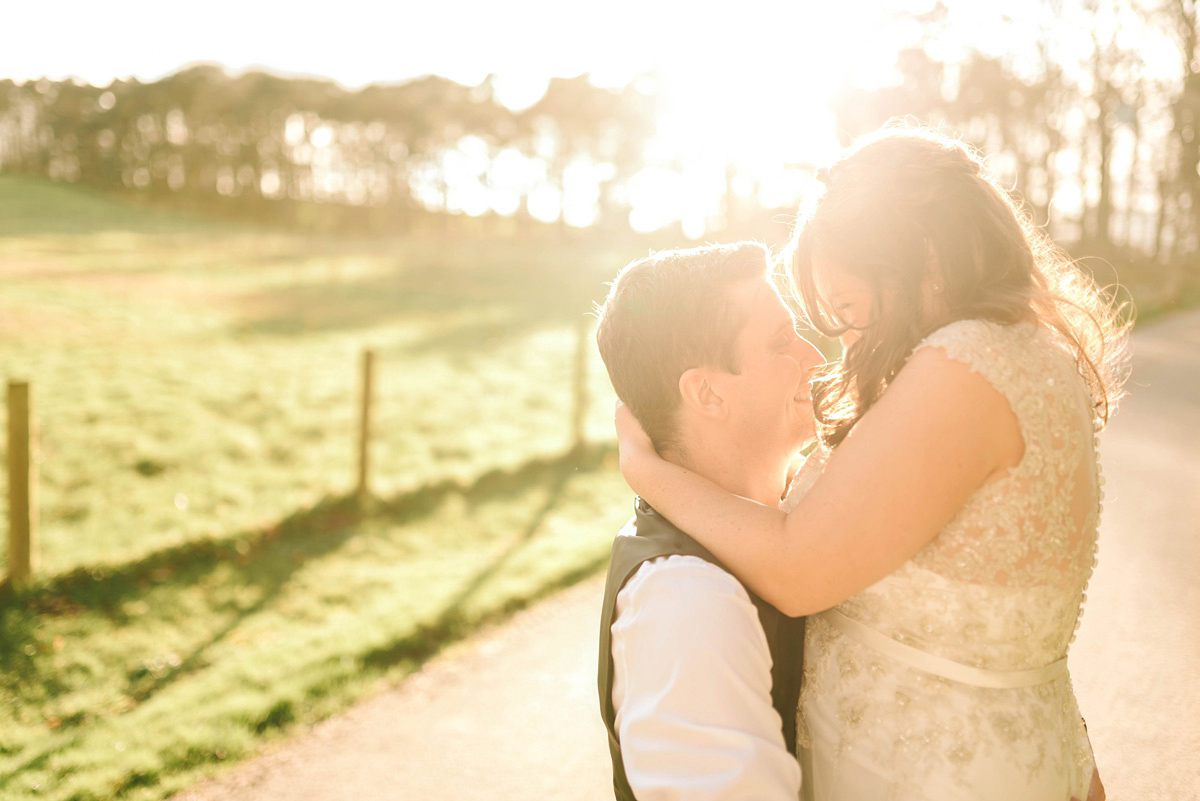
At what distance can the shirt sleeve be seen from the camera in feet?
4.76

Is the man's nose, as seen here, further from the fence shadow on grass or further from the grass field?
the fence shadow on grass

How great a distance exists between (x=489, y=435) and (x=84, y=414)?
4.34 m

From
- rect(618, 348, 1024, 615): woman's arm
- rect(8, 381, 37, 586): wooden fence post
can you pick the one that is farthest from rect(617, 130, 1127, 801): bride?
rect(8, 381, 37, 586): wooden fence post

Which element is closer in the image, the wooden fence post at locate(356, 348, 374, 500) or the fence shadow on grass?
the fence shadow on grass

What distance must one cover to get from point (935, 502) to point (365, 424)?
686 cm

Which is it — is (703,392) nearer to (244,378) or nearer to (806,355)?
(806,355)

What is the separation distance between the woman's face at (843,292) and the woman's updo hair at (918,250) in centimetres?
1

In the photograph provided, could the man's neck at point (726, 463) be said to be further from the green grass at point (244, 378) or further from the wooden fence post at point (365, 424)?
the wooden fence post at point (365, 424)

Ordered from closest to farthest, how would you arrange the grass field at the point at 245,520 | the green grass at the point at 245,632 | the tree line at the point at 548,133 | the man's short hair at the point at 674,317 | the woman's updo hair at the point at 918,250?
the woman's updo hair at the point at 918,250, the man's short hair at the point at 674,317, the green grass at the point at 245,632, the grass field at the point at 245,520, the tree line at the point at 548,133

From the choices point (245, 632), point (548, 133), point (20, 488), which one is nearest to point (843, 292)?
point (245, 632)

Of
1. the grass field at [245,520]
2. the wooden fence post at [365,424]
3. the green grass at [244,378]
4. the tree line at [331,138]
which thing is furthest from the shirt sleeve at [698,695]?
the tree line at [331,138]

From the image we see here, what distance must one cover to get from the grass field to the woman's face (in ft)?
11.2

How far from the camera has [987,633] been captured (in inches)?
62.9

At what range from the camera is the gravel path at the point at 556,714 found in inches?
140
